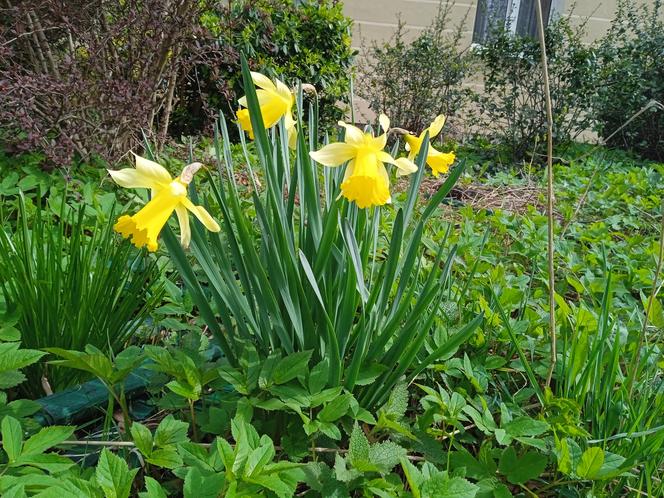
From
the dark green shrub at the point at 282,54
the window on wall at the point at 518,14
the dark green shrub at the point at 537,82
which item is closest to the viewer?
the dark green shrub at the point at 282,54

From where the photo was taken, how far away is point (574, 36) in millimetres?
5043

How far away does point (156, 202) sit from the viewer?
882 millimetres

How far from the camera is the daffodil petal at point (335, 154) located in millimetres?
976

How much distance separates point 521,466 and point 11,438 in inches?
34.4

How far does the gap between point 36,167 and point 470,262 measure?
2.03 m

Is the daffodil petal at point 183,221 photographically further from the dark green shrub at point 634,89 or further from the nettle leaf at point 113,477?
the dark green shrub at point 634,89

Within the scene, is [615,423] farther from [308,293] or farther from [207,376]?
[207,376]

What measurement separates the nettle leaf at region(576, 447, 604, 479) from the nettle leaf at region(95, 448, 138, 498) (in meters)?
0.77

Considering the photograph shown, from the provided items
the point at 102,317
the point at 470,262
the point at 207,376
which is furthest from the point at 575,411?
the point at 102,317

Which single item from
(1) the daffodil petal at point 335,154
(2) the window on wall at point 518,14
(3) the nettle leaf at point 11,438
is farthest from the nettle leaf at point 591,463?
(2) the window on wall at point 518,14

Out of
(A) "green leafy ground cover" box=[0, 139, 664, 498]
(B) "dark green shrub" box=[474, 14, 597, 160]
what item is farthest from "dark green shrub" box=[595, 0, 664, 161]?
(A) "green leafy ground cover" box=[0, 139, 664, 498]

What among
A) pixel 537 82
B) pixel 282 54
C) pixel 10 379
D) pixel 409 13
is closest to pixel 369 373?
pixel 10 379

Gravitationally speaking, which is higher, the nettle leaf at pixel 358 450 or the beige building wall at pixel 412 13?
the beige building wall at pixel 412 13

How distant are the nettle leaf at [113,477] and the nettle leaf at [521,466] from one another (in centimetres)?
67
